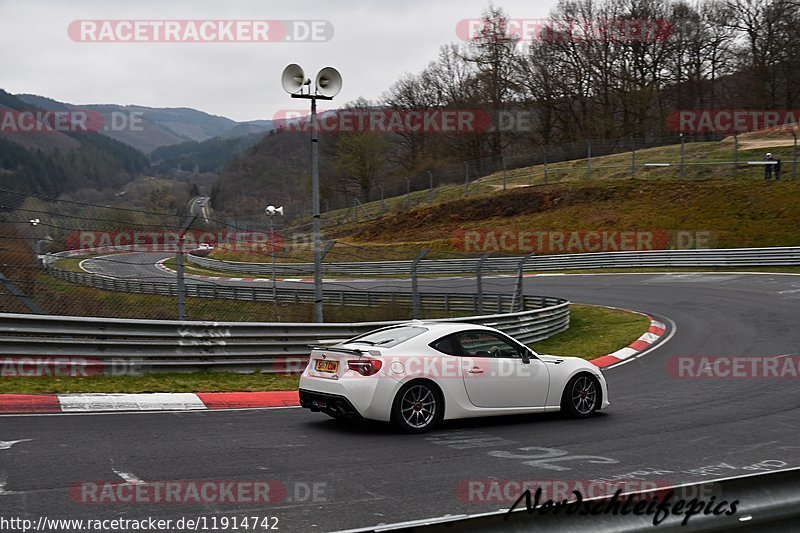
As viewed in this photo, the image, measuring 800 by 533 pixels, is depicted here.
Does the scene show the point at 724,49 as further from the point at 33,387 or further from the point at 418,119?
the point at 33,387

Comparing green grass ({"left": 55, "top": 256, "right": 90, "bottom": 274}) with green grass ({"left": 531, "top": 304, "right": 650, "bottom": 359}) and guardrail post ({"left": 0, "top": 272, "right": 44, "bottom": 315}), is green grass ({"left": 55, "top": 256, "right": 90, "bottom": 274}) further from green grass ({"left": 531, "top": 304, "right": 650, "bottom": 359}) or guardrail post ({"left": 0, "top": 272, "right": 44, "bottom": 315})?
green grass ({"left": 531, "top": 304, "right": 650, "bottom": 359})

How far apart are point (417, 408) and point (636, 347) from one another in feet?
33.5

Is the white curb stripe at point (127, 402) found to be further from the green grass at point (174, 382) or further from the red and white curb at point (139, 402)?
the green grass at point (174, 382)

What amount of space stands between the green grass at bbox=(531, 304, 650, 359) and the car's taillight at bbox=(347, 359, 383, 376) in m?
9.17

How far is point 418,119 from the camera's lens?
83.6 m

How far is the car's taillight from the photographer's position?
8664 millimetres

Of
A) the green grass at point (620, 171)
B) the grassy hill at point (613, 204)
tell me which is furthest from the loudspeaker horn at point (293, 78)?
the green grass at point (620, 171)

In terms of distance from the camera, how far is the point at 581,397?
10.2m

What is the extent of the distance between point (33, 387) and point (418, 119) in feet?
246

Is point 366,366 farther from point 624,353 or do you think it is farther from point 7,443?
point 624,353

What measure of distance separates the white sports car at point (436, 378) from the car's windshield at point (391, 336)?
0.04 ft

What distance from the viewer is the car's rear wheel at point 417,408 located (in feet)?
28.7

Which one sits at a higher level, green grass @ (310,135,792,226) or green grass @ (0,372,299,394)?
green grass @ (310,135,792,226)

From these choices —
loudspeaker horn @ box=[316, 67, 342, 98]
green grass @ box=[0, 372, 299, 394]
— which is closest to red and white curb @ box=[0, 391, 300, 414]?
green grass @ box=[0, 372, 299, 394]
